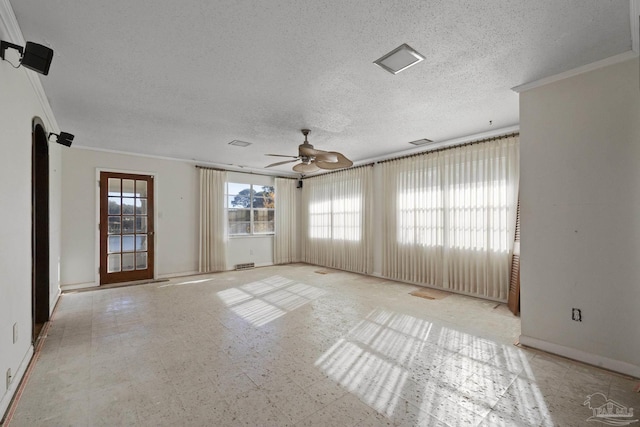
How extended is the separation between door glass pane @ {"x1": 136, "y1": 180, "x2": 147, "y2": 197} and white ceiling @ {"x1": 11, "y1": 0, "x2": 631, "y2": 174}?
1.78 metres

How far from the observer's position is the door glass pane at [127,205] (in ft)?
18.4

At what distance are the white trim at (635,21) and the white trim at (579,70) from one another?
14 cm

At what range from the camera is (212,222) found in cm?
653

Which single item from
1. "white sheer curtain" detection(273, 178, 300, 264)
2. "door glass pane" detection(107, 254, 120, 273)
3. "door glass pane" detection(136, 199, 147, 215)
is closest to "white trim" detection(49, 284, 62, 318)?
"door glass pane" detection(107, 254, 120, 273)

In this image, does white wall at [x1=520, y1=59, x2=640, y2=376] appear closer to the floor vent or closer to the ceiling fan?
the ceiling fan

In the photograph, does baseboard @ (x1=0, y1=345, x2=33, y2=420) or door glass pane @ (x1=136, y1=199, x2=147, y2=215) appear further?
door glass pane @ (x1=136, y1=199, x2=147, y2=215)

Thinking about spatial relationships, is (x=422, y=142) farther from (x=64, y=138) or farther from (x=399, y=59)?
(x=64, y=138)

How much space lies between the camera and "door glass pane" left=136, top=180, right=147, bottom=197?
18.9 ft

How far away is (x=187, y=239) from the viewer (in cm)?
630

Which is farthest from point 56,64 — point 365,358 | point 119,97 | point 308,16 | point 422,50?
point 365,358

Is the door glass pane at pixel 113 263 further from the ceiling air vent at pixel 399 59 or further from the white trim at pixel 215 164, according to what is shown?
the ceiling air vent at pixel 399 59

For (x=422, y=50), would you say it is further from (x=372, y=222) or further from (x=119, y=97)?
(x=372, y=222)

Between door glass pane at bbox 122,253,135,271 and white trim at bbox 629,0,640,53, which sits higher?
white trim at bbox 629,0,640,53

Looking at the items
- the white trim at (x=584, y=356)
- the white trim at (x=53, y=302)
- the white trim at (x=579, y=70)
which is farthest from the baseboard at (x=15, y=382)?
the white trim at (x=579, y=70)
